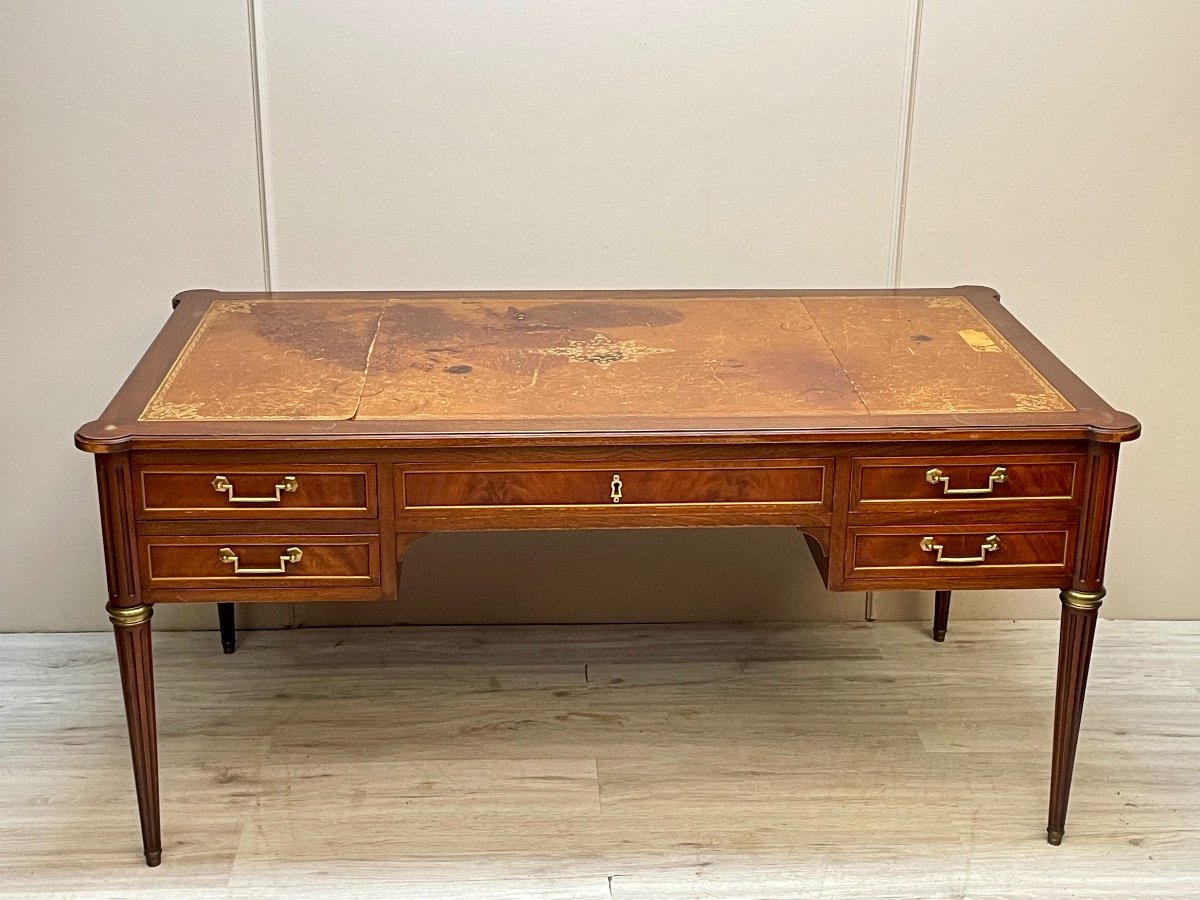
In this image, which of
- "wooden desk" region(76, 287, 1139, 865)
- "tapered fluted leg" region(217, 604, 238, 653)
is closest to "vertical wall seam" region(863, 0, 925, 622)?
"wooden desk" region(76, 287, 1139, 865)

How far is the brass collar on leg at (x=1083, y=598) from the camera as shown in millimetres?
2461

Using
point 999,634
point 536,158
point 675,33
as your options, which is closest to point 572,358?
point 536,158

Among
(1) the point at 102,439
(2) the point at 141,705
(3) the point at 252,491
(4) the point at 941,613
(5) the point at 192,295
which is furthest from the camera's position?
(4) the point at 941,613

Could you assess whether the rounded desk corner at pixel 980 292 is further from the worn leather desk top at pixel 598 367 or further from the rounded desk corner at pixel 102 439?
the rounded desk corner at pixel 102 439

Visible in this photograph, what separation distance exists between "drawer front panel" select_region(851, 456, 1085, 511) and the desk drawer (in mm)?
53

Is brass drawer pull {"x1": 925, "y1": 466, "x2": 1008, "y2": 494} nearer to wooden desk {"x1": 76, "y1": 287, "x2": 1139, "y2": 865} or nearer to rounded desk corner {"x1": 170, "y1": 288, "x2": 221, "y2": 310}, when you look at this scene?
wooden desk {"x1": 76, "y1": 287, "x2": 1139, "y2": 865}

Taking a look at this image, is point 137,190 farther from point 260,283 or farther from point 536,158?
point 536,158

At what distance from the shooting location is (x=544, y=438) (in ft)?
7.60

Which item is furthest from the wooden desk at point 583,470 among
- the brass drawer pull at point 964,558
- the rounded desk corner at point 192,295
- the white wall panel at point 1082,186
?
the white wall panel at point 1082,186

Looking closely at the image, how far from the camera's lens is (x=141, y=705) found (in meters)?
2.46

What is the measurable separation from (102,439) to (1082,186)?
2181mm

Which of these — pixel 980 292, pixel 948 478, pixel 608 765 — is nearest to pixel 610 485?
pixel 948 478

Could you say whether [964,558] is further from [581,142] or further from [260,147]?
[260,147]

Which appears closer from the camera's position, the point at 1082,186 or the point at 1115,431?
the point at 1115,431
